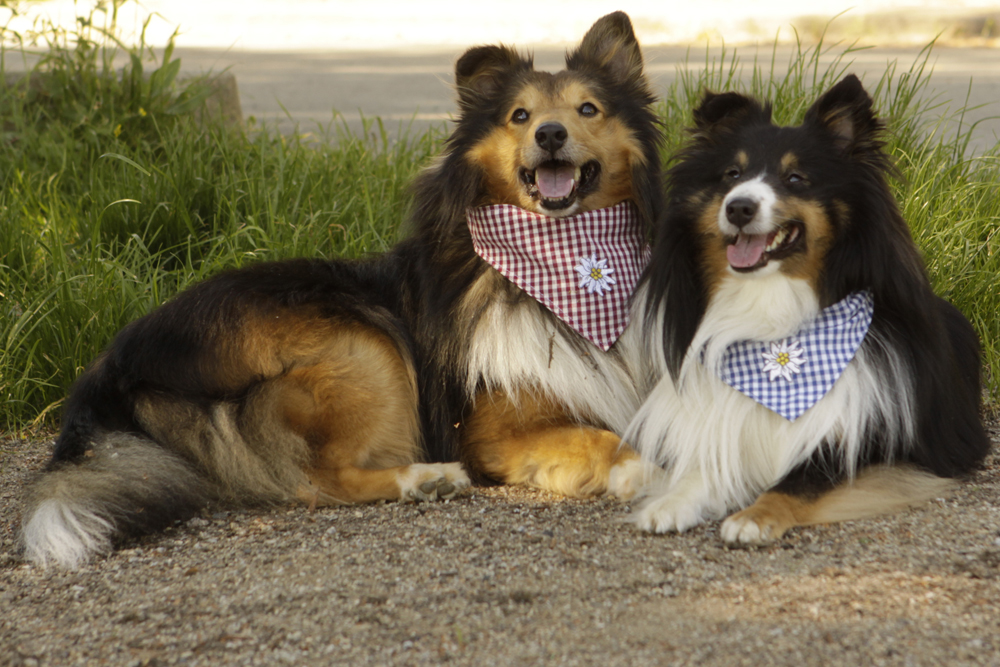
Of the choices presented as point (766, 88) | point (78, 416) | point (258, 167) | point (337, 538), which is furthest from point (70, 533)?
point (766, 88)

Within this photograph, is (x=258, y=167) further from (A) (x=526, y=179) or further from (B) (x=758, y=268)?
(B) (x=758, y=268)

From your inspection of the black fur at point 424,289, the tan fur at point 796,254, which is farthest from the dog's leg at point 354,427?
the tan fur at point 796,254

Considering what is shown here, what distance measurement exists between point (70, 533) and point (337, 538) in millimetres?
789

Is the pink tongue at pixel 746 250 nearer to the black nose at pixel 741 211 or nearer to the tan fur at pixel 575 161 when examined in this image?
the black nose at pixel 741 211

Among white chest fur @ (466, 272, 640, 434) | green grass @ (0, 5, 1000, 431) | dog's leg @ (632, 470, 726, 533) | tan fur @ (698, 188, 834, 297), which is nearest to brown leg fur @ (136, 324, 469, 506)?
white chest fur @ (466, 272, 640, 434)

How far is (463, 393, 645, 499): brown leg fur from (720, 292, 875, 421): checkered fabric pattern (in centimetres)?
51

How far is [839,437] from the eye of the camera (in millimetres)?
2949

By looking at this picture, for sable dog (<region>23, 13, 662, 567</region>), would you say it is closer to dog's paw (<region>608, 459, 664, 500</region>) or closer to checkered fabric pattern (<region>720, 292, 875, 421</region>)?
dog's paw (<region>608, 459, 664, 500</region>)

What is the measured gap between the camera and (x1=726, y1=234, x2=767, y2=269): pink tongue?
290 cm

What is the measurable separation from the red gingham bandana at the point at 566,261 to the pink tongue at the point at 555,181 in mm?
93

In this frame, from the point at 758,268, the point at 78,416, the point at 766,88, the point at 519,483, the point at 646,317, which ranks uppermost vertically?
the point at 766,88

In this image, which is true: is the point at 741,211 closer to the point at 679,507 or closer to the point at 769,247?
the point at 769,247

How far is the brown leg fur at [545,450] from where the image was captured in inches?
131

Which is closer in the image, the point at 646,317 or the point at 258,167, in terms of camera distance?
the point at 646,317
